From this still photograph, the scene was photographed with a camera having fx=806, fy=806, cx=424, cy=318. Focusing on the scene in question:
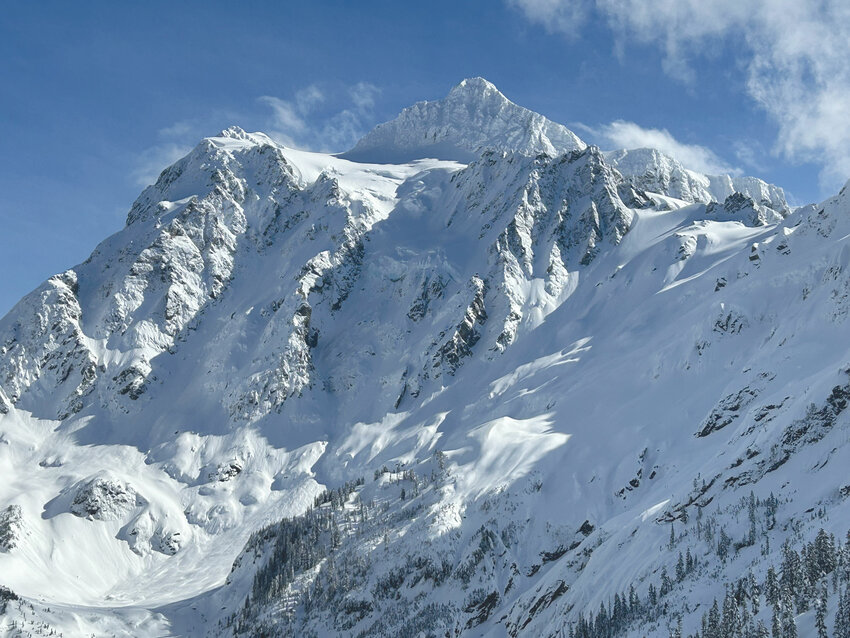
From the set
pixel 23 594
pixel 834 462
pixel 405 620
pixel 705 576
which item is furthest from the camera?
pixel 23 594

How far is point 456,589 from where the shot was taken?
5684 inches

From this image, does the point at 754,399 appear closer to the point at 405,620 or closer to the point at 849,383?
the point at 849,383

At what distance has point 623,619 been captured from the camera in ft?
Result: 304

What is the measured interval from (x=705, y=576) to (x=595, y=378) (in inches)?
4440

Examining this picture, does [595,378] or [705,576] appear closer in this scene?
[705,576]

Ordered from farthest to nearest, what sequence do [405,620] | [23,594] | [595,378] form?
[595,378] < [23,594] < [405,620]

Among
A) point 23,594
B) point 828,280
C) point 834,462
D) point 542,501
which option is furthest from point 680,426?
point 23,594

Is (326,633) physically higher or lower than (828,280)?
lower

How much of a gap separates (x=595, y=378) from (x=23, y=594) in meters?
140

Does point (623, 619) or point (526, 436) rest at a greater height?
point (526, 436)

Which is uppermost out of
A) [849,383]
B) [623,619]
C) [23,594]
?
[23,594]

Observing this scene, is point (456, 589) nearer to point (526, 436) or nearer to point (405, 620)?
point (405, 620)

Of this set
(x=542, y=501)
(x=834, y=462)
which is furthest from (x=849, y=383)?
(x=542, y=501)

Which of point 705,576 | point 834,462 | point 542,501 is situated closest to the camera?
point 705,576
